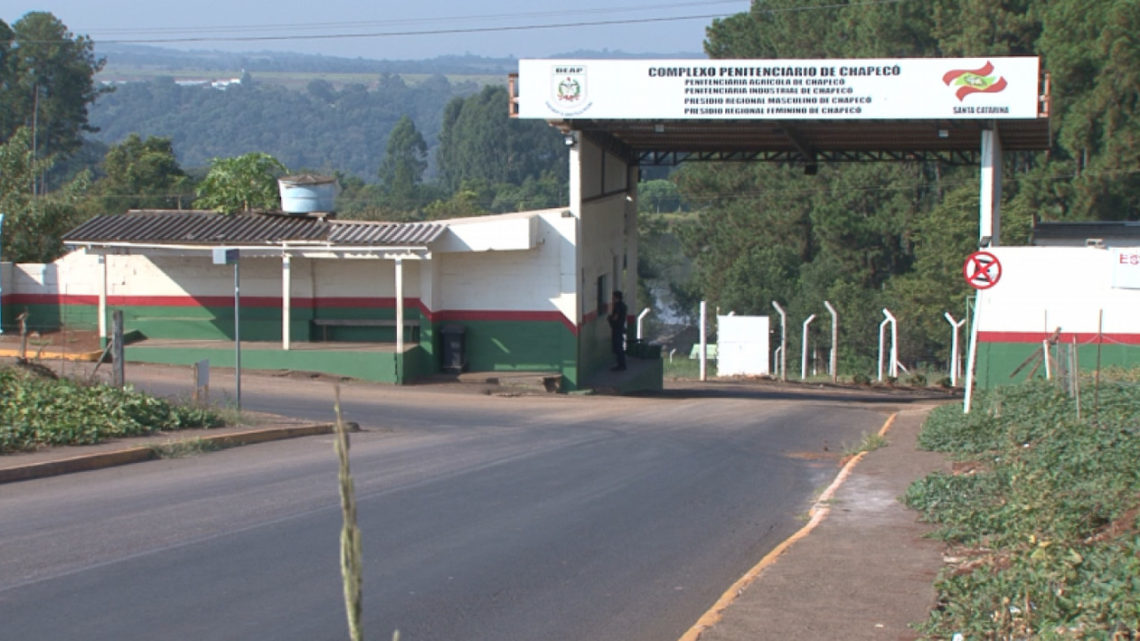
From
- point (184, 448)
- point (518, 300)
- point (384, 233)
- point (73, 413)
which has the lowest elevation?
point (184, 448)

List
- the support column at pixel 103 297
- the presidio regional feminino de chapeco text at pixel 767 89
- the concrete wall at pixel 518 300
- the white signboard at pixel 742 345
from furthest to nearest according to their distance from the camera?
1. the white signboard at pixel 742 345
2. the concrete wall at pixel 518 300
3. the support column at pixel 103 297
4. the presidio regional feminino de chapeco text at pixel 767 89

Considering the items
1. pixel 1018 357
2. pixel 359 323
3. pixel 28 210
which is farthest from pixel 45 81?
pixel 1018 357

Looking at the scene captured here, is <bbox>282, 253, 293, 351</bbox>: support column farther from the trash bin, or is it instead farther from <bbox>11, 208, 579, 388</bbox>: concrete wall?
the trash bin

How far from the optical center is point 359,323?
28.2m

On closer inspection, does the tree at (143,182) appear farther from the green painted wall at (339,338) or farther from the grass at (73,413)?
the grass at (73,413)

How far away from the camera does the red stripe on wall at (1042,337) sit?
24.3 m

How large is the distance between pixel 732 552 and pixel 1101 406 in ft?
22.2

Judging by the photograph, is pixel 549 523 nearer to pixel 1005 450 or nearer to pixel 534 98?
pixel 1005 450

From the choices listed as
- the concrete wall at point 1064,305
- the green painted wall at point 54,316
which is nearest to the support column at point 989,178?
the concrete wall at point 1064,305

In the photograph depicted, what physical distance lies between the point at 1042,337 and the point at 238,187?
2046 centimetres

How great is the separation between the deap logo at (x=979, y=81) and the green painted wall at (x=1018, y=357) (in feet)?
17.8

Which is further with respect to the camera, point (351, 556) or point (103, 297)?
point (103, 297)

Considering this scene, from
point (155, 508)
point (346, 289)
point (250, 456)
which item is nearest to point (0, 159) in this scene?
point (346, 289)

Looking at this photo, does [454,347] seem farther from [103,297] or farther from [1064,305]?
[1064,305]
